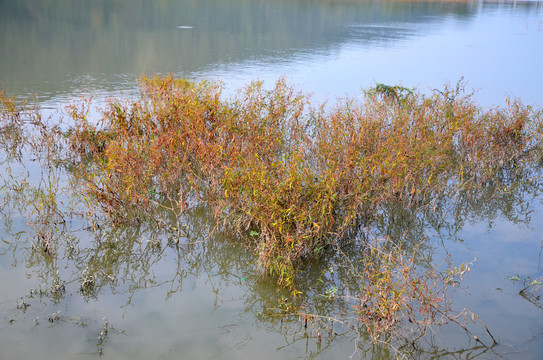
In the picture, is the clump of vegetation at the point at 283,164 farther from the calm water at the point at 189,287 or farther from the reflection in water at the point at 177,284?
the calm water at the point at 189,287

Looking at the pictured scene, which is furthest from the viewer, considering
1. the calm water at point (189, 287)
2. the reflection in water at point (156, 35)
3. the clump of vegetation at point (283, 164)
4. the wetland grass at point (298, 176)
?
the reflection in water at point (156, 35)

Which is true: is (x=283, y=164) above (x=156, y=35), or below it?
below

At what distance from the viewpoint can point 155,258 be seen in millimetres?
7414

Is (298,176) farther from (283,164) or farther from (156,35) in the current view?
(156,35)

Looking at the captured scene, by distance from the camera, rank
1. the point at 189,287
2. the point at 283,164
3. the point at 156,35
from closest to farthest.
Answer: the point at 189,287 < the point at 283,164 < the point at 156,35

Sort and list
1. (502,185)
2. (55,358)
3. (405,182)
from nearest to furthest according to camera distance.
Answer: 1. (55,358)
2. (405,182)
3. (502,185)

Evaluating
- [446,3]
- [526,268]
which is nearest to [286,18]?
[446,3]

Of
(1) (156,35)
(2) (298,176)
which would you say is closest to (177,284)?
(2) (298,176)

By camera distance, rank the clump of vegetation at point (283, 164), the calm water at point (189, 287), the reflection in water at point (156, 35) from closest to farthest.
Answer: the calm water at point (189, 287), the clump of vegetation at point (283, 164), the reflection in water at point (156, 35)

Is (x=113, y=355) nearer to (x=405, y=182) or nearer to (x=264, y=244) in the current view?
(x=264, y=244)

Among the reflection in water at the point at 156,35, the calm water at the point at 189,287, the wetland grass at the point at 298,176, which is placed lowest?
the calm water at the point at 189,287

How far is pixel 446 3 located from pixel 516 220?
81.5 metres

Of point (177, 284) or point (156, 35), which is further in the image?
point (156, 35)

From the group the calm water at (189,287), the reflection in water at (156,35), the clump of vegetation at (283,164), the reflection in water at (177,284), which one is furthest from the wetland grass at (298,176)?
the reflection in water at (156,35)
